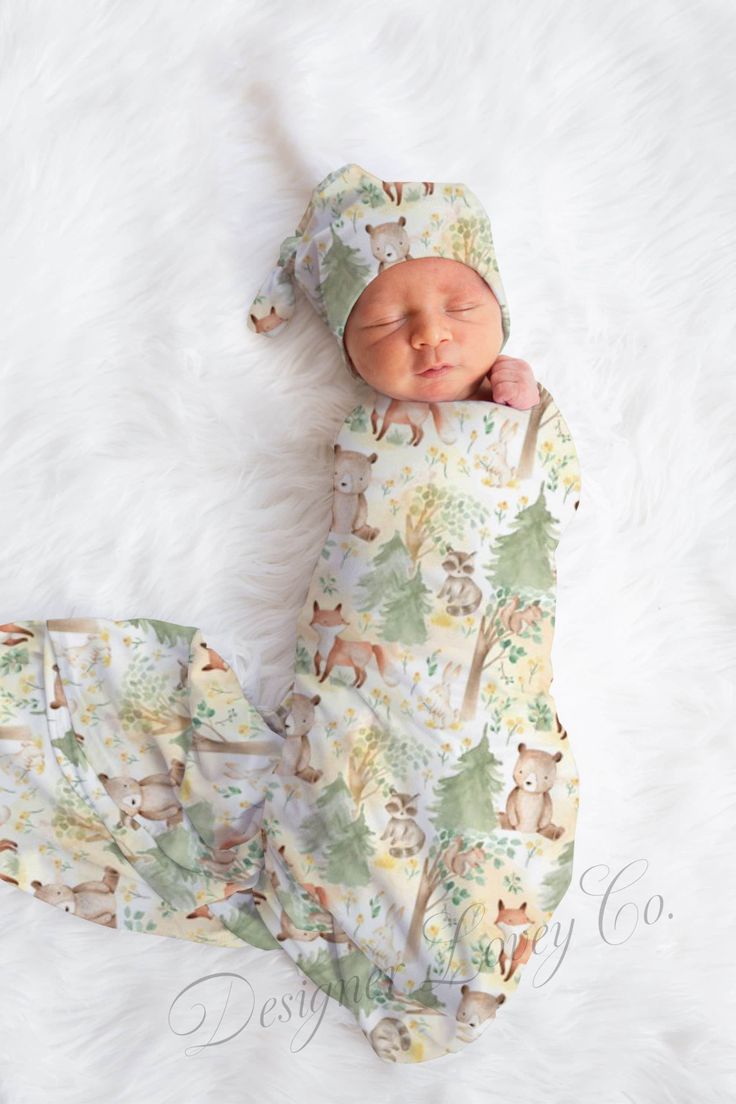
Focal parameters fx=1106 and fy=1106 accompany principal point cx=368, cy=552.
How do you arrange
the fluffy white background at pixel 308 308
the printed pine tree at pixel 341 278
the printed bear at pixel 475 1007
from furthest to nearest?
the fluffy white background at pixel 308 308 < the printed pine tree at pixel 341 278 < the printed bear at pixel 475 1007

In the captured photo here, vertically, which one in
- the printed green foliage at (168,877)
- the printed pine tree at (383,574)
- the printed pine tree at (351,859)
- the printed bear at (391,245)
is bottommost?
the printed green foliage at (168,877)

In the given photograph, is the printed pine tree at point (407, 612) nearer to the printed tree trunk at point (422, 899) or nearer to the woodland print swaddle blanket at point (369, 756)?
the woodland print swaddle blanket at point (369, 756)

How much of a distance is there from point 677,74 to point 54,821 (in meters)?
1.55

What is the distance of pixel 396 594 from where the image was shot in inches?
64.1

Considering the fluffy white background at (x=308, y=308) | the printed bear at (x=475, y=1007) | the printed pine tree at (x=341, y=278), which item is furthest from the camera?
the fluffy white background at (x=308, y=308)

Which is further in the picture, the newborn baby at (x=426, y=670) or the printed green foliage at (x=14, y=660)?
the printed green foliage at (x=14, y=660)

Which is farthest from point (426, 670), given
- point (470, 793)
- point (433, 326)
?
point (433, 326)

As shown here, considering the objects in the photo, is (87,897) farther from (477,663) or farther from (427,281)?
(427,281)

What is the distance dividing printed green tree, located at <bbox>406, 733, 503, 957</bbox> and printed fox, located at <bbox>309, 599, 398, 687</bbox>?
0.53 feet

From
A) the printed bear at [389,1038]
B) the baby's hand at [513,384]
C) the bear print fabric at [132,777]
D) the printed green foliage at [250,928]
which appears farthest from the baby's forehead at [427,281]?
the printed bear at [389,1038]

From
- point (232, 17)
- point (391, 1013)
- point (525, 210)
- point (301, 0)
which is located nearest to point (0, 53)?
point (232, 17)

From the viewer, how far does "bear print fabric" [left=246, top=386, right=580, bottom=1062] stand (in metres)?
1.57

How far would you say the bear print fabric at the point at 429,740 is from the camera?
1567 mm

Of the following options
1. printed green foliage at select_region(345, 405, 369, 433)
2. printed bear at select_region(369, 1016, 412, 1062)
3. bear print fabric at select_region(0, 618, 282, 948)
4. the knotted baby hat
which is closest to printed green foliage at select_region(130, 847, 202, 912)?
bear print fabric at select_region(0, 618, 282, 948)
